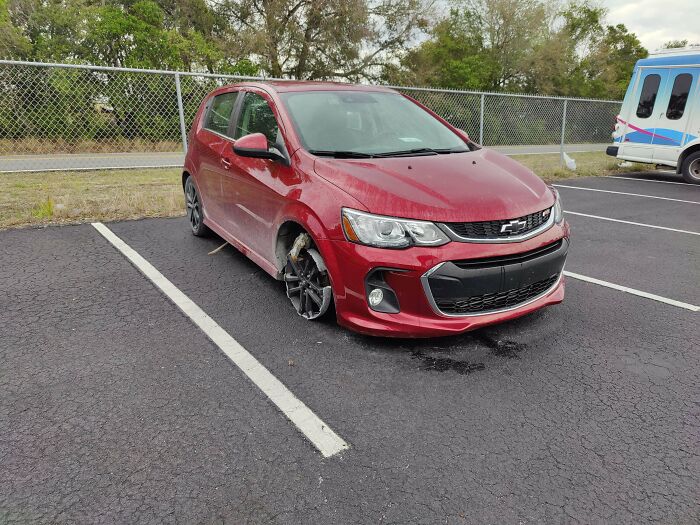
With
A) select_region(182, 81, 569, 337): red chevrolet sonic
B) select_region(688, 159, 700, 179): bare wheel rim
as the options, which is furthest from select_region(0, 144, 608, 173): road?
select_region(688, 159, 700, 179): bare wheel rim

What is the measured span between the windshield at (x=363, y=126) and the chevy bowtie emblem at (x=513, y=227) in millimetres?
973

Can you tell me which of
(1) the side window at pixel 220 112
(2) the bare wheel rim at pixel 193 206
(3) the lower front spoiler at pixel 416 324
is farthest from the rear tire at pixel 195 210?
(3) the lower front spoiler at pixel 416 324

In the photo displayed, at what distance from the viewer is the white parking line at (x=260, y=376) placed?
2305mm

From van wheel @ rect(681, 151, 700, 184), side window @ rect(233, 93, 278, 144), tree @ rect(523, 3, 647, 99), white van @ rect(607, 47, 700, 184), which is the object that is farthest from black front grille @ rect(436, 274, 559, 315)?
tree @ rect(523, 3, 647, 99)

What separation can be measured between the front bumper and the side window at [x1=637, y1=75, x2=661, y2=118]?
9.90 metres

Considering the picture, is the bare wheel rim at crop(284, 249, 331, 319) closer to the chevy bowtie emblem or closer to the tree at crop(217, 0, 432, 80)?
the chevy bowtie emblem

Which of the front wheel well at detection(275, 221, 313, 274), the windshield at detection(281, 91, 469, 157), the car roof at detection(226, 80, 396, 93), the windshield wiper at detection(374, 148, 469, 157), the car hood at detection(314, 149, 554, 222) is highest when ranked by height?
the car roof at detection(226, 80, 396, 93)

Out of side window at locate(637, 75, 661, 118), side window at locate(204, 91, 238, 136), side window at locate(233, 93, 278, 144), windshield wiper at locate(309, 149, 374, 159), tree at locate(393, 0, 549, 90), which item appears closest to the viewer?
windshield wiper at locate(309, 149, 374, 159)

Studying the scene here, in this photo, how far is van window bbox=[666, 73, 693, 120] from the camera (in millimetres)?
10203

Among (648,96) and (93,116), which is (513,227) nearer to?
(93,116)

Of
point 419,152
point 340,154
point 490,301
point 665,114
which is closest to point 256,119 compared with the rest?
point 340,154

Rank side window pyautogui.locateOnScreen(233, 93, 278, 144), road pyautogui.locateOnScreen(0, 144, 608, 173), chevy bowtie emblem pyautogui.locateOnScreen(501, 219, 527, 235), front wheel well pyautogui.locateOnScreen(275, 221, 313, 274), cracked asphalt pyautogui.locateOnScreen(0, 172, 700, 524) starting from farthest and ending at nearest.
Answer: road pyautogui.locateOnScreen(0, 144, 608, 173)
side window pyautogui.locateOnScreen(233, 93, 278, 144)
front wheel well pyautogui.locateOnScreen(275, 221, 313, 274)
chevy bowtie emblem pyautogui.locateOnScreen(501, 219, 527, 235)
cracked asphalt pyautogui.locateOnScreen(0, 172, 700, 524)

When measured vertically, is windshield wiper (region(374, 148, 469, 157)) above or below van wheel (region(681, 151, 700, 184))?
above

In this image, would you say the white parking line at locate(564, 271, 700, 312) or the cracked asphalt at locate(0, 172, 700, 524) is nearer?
the cracked asphalt at locate(0, 172, 700, 524)
